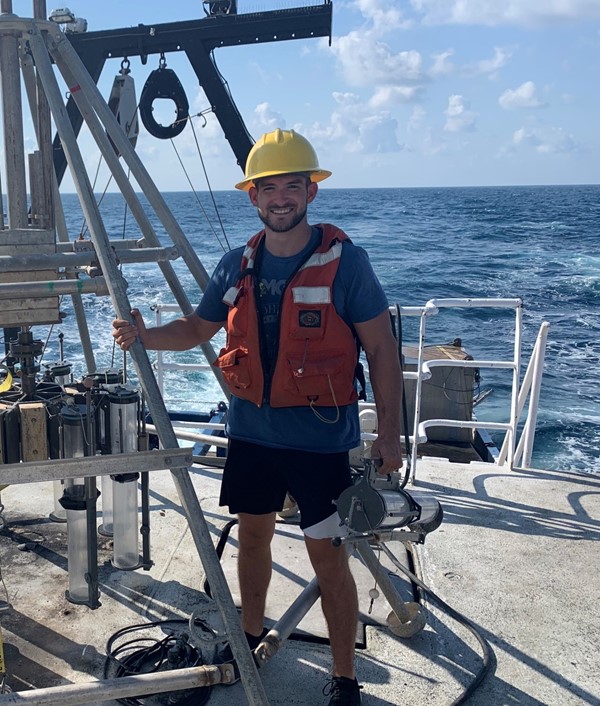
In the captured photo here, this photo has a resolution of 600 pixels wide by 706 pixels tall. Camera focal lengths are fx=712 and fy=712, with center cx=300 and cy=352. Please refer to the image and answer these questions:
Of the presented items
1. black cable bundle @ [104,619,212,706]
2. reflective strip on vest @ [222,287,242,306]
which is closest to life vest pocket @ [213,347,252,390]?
reflective strip on vest @ [222,287,242,306]

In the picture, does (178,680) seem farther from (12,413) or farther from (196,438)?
(196,438)

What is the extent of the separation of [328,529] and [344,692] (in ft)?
1.94

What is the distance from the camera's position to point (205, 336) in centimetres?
287

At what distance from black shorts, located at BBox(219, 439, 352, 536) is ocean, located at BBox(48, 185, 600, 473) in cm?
87

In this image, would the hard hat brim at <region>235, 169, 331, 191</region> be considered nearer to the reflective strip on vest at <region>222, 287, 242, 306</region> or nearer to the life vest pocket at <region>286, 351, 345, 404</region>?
the reflective strip on vest at <region>222, 287, 242, 306</region>

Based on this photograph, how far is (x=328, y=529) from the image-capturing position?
8.20 ft

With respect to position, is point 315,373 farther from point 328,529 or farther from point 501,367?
point 501,367

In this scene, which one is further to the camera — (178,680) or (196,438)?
(196,438)

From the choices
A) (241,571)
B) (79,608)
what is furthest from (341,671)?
(79,608)

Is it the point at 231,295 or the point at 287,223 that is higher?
the point at 287,223

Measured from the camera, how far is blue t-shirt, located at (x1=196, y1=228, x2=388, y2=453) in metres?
2.41

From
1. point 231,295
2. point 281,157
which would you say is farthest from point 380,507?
point 281,157

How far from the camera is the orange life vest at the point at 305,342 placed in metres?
2.39

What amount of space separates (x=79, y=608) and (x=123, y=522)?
0.41 m
